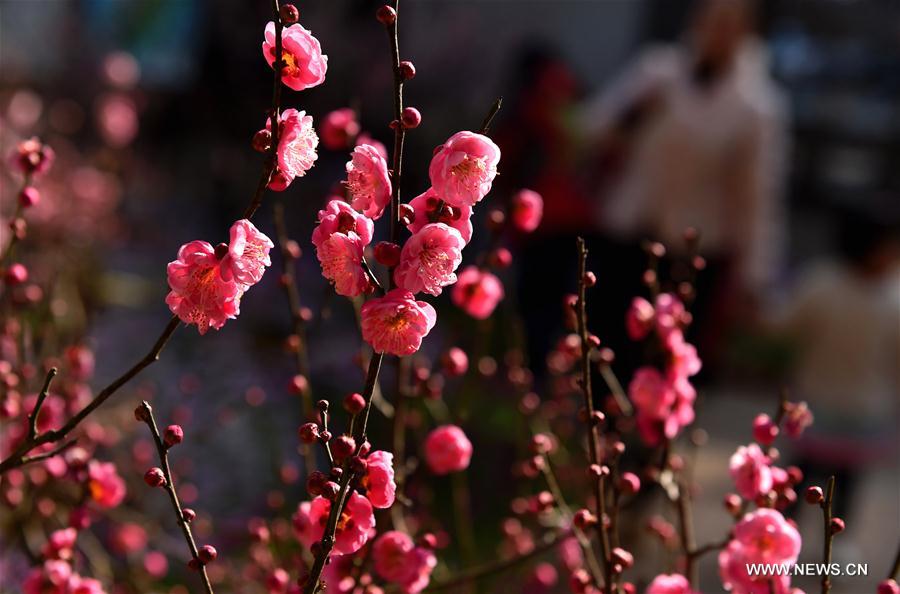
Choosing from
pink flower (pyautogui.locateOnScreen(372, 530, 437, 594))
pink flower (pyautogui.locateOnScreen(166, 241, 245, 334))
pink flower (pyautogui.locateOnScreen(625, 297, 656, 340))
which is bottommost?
pink flower (pyautogui.locateOnScreen(372, 530, 437, 594))

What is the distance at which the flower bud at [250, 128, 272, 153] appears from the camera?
735 mm

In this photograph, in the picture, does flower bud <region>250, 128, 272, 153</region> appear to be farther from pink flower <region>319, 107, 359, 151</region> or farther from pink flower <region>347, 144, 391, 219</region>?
pink flower <region>319, 107, 359, 151</region>

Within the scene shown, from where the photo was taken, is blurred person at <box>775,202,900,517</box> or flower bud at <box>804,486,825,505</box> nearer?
flower bud at <box>804,486,825,505</box>

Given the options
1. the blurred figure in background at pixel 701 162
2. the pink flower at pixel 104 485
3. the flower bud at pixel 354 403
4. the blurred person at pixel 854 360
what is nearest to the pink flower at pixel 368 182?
the flower bud at pixel 354 403

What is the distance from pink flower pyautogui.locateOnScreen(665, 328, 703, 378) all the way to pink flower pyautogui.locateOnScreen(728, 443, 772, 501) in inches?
5.7

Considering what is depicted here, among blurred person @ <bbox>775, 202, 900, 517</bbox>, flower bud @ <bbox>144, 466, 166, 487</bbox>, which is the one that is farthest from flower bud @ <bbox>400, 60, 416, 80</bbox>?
blurred person @ <bbox>775, 202, 900, 517</bbox>

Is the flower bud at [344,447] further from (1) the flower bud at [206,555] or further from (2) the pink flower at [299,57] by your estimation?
(2) the pink flower at [299,57]

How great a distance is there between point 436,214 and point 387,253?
2.3 inches

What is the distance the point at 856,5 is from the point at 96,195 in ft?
16.1

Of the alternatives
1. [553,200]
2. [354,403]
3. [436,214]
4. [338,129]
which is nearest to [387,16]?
[436,214]

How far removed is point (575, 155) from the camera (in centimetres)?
423

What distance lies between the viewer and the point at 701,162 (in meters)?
3.26

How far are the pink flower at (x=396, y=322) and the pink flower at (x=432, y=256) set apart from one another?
0.01m

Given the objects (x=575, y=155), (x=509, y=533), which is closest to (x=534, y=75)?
(x=575, y=155)
